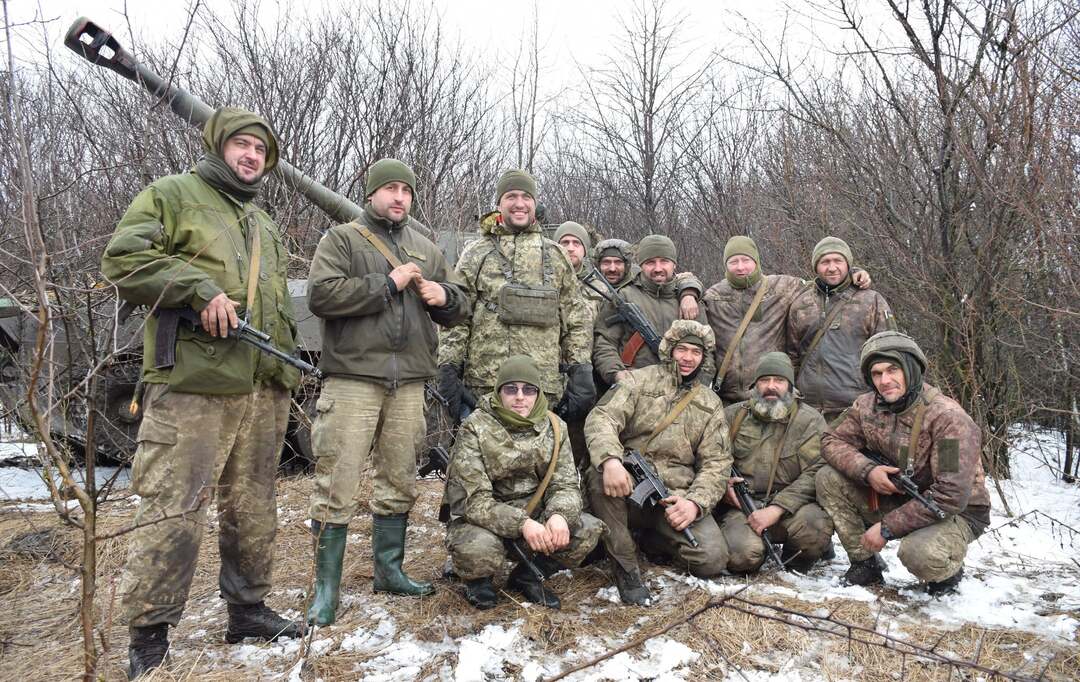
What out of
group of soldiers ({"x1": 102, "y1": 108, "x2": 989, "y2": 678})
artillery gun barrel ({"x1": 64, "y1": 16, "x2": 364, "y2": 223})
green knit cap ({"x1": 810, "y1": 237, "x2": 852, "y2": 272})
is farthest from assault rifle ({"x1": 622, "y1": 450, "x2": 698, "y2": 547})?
artillery gun barrel ({"x1": 64, "y1": 16, "x2": 364, "y2": 223})

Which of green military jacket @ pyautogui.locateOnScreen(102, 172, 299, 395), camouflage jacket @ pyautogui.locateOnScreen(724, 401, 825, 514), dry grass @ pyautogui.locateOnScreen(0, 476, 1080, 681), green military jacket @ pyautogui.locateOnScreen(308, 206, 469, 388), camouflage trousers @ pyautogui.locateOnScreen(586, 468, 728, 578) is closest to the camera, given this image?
green military jacket @ pyautogui.locateOnScreen(102, 172, 299, 395)

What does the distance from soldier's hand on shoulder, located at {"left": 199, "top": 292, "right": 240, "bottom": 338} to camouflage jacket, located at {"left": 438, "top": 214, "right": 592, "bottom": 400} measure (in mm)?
1500

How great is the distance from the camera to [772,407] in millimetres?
4383

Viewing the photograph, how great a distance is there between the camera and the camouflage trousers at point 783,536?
4188 millimetres

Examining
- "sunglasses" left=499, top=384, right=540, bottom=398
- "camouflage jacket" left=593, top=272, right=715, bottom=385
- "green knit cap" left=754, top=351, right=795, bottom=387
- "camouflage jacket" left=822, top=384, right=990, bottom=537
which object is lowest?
"camouflage jacket" left=822, top=384, right=990, bottom=537

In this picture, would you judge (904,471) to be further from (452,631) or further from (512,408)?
(452,631)

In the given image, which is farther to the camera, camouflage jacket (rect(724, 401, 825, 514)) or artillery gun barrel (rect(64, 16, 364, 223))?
artillery gun barrel (rect(64, 16, 364, 223))

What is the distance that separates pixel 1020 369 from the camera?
6809 mm

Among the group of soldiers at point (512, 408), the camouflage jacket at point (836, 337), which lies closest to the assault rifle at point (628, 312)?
the group of soldiers at point (512, 408)

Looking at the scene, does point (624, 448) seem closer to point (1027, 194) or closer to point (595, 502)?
point (595, 502)

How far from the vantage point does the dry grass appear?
3.07 metres

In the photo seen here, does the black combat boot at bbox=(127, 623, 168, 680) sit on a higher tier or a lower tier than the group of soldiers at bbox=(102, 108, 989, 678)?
lower

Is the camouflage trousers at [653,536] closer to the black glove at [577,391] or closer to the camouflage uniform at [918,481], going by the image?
the black glove at [577,391]

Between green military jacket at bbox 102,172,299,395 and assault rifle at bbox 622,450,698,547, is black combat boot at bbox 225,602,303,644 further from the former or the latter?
assault rifle at bbox 622,450,698,547
